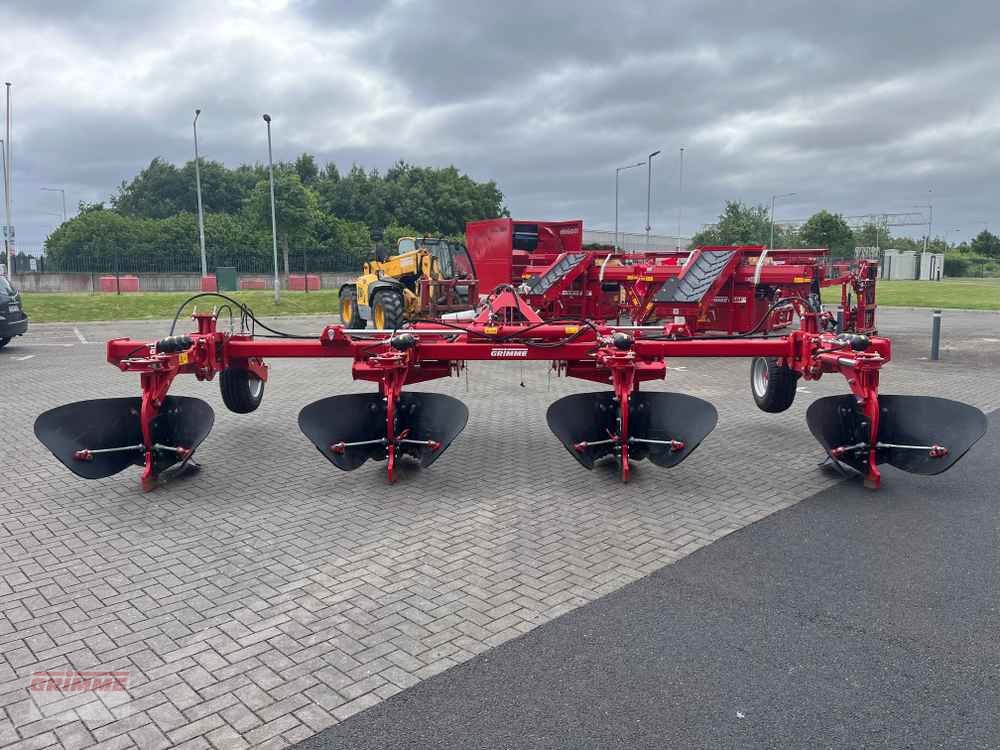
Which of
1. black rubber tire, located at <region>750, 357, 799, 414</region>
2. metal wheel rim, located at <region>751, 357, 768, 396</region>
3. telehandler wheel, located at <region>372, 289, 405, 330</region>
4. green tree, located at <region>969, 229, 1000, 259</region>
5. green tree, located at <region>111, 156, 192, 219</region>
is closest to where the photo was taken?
black rubber tire, located at <region>750, 357, 799, 414</region>

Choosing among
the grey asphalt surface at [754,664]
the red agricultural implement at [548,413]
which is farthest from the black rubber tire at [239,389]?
the grey asphalt surface at [754,664]

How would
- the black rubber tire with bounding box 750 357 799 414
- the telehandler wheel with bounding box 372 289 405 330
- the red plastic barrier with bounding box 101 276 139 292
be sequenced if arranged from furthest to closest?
the red plastic barrier with bounding box 101 276 139 292 < the telehandler wheel with bounding box 372 289 405 330 < the black rubber tire with bounding box 750 357 799 414

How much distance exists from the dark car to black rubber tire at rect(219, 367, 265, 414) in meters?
8.97

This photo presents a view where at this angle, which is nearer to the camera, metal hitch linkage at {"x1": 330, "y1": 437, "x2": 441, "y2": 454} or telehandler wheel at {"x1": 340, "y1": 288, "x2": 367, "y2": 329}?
metal hitch linkage at {"x1": 330, "y1": 437, "x2": 441, "y2": 454}

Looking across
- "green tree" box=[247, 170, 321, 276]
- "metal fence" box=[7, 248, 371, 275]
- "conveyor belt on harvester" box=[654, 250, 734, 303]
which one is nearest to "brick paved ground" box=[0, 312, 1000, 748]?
"conveyor belt on harvester" box=[654, 250, 734, 303]

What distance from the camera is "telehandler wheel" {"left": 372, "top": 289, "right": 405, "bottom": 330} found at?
15.5m

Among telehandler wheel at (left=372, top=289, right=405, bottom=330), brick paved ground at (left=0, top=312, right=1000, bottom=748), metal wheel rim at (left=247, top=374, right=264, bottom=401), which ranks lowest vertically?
brick paved ground at (left=0, top=312, right=1000, bottom=748)

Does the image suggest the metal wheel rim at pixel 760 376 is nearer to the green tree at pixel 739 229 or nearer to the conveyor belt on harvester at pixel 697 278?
the conveyor belt on harvester at pixel 697 278

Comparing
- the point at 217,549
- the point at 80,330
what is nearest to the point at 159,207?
the point at 80,330

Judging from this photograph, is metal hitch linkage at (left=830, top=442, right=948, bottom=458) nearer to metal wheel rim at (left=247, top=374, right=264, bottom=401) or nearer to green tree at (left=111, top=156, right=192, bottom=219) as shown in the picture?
metal wheel rim at (left=247, top=374, right=264, bottom=401)

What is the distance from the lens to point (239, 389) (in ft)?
25.2

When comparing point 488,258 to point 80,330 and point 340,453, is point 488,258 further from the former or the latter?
point 340,453

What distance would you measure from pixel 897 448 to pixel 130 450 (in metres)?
5.33

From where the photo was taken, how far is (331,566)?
4.22m
